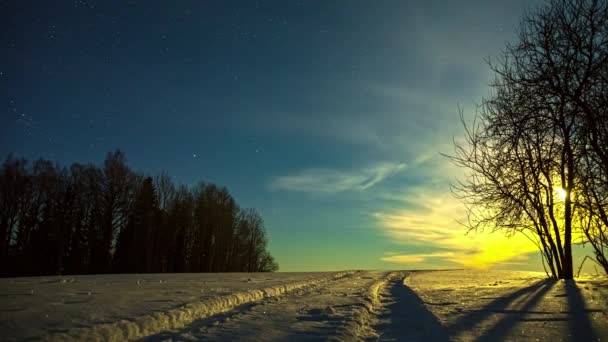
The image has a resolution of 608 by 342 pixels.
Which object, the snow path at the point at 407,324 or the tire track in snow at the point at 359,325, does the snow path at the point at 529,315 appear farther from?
the tire track in snow at the point at 359,325

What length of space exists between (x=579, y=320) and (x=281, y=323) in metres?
4.57

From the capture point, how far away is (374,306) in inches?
326

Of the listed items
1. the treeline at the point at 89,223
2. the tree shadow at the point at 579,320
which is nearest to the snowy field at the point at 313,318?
the tree shadow at the point at 579,320

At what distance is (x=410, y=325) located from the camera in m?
6.04

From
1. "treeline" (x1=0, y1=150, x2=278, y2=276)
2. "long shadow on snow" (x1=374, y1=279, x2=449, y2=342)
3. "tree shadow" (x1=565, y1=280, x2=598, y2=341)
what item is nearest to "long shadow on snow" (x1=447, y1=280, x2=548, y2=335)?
"long shadow on snow" (x1=374, y1=279, x2=449, y2=342)

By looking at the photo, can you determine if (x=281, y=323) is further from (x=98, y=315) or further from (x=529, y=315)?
(x=529, y=315)

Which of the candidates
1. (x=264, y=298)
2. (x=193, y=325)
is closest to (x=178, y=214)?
(x=264, y=298)

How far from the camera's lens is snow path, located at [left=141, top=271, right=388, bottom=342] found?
523 cm

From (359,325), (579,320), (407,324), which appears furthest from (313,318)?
(579,320)

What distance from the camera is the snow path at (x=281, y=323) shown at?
17.1 feet

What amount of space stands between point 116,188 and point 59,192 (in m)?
6.25

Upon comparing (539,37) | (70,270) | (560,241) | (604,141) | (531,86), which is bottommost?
(70,270)

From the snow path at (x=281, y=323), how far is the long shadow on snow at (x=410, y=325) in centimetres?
48

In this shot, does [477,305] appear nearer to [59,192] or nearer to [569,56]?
[569,56]
